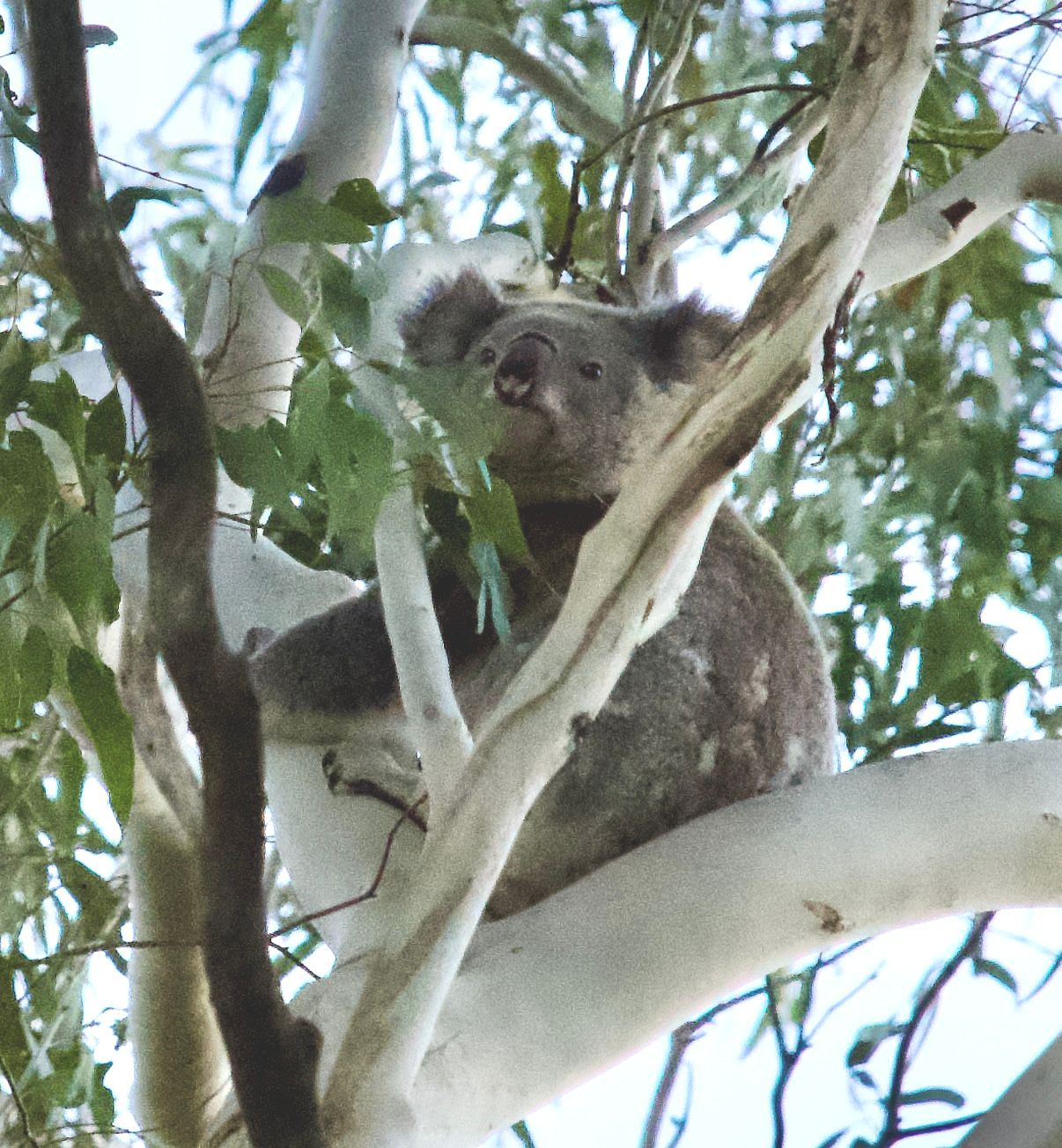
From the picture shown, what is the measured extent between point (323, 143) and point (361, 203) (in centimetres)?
44

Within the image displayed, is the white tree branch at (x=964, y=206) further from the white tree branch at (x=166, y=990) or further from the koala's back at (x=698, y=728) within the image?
the white tree branch at (x=166, y=990)

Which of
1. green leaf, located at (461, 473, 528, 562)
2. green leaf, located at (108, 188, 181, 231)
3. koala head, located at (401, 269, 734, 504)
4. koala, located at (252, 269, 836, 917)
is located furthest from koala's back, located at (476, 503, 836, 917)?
green leaf, located at (108, 188, 181, 231)

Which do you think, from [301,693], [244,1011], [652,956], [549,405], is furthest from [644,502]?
[549,405]

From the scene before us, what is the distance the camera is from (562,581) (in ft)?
6.39

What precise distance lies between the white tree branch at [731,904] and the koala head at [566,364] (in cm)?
96

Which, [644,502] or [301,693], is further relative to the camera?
[301,693]

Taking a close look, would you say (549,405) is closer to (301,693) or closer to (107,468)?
(301,693)

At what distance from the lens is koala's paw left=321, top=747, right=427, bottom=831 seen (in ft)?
4.37

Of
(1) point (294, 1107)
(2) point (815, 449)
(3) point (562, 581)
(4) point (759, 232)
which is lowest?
(1) point (294, 1107)

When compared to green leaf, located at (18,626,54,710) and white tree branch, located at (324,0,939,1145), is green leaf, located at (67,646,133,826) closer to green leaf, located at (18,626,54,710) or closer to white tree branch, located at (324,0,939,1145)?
green leaf, located at (18,626,54,710)

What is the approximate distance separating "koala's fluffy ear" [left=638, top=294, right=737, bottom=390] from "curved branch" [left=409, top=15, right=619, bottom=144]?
25cm

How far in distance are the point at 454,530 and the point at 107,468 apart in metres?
0.37

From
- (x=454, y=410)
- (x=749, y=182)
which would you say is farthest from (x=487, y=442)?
(x=749, y=182)

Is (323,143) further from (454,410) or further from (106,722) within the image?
(106,722)
